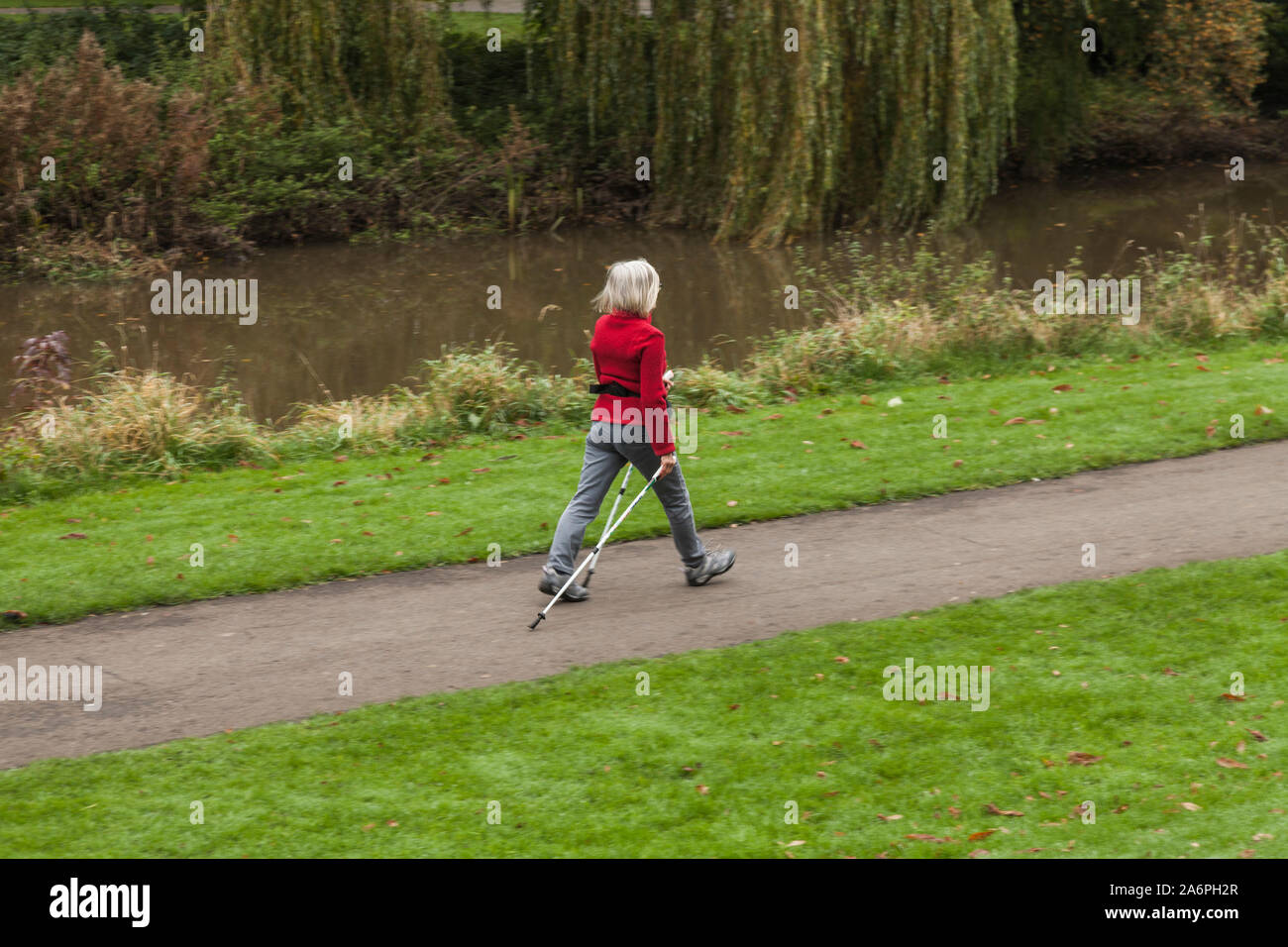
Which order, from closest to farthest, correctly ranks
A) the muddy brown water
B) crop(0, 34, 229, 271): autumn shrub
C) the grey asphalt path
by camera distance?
the grey asphalt path → the muddy brown water → crop(0, 34, 229, 271): autumn shrub

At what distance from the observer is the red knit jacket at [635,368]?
24.7 ft

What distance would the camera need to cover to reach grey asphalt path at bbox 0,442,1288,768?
22.2 feet

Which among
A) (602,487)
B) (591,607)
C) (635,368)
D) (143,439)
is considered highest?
(635,368)

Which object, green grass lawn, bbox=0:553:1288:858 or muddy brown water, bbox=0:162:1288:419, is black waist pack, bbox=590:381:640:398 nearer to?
green grass lawn, bbox=0:553:1288:858

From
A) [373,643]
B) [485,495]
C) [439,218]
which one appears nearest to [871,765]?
[373,643]

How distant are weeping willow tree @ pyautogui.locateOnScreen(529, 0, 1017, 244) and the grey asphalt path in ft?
43.9

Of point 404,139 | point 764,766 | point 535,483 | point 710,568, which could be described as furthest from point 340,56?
point 764,766

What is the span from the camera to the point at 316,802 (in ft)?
18.6

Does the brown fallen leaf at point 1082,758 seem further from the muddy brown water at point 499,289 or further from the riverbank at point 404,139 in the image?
the riverbank at point 404,139

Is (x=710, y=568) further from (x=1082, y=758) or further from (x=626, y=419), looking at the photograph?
(x=1082, y=758)

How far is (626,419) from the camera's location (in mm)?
7719

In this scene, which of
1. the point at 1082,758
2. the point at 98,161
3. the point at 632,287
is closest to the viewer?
the point at 1082,758

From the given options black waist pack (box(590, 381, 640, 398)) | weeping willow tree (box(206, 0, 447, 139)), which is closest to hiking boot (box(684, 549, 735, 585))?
black waist pack (box(590, 381, 640, 398))

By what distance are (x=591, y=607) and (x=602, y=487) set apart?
2.32ft
